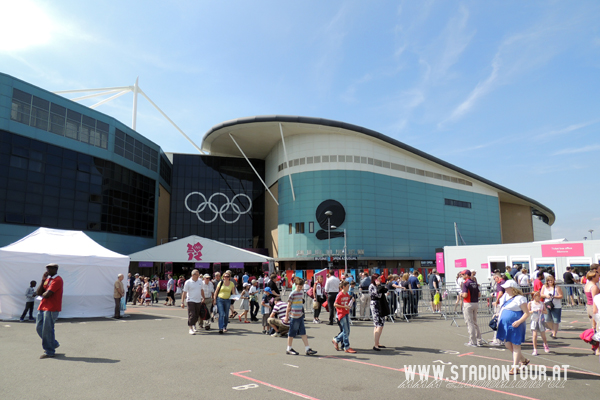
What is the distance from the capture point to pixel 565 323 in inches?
515

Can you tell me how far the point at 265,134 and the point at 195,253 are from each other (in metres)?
20.5

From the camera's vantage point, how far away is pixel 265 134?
46.3 metres

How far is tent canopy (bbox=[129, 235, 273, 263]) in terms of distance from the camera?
29797mm

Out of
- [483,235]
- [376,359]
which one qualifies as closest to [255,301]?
[376,359]

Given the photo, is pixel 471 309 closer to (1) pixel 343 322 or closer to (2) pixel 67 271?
(1) pixel 343 322

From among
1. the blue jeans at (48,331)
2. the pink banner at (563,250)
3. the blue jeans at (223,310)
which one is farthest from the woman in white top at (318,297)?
the pink banner at (563,250)

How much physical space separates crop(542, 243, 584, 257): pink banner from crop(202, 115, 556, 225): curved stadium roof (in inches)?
922

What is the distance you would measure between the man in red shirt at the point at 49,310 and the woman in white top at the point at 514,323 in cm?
841

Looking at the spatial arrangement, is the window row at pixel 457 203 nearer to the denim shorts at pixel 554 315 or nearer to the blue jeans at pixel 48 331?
the denim shorts at pixel 554 315

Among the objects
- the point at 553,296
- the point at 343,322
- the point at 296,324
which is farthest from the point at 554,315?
the point at 296,324

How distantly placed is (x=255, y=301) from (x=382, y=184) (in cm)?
3346

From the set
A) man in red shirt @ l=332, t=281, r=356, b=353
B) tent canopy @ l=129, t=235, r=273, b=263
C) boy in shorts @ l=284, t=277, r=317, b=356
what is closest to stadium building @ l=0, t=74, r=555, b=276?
tent canopy @ l=129, t=235, r=273, b=263

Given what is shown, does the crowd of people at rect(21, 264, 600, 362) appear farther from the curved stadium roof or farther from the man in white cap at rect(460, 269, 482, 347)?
the curved stadium roof

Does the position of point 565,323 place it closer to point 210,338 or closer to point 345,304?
point 345,304
